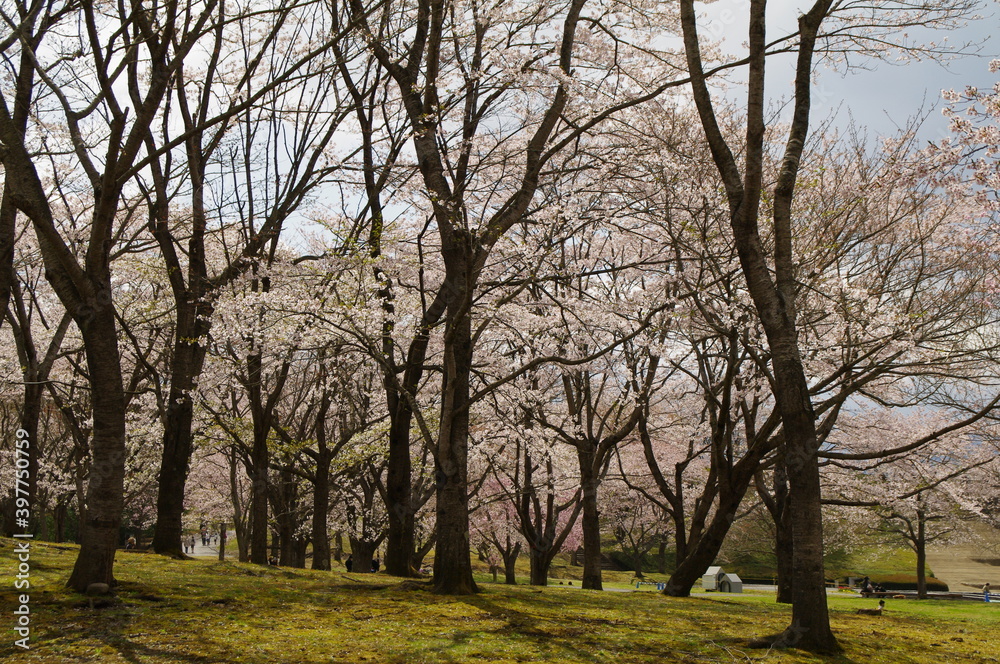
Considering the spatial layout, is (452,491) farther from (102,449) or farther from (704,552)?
(704,552)

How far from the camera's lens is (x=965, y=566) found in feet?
186

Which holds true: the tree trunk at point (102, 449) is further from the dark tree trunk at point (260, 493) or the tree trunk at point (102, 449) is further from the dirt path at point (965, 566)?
the dirt path at point (965, 566)

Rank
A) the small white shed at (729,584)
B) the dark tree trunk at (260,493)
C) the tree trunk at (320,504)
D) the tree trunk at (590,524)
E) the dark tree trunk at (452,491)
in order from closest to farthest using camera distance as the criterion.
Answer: the dark tree trunk at (452,491), the dark tree trunk at (260,493), the tree trunk at (590,524), the tree trunk at (320,504), the small white shed at (729,584)

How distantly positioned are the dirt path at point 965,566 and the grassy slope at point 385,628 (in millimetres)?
45545

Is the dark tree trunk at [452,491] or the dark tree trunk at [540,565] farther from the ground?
the dark tree trunk at [452,491]

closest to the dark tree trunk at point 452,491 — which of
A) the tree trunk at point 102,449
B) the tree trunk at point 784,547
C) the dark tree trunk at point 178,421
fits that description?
the tree trunk at point 102,449

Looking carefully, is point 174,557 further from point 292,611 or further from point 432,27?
point 432,27

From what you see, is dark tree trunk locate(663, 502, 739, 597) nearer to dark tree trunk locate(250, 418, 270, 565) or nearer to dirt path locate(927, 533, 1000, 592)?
dark tree trunk locate(250, 418, 270, 565)

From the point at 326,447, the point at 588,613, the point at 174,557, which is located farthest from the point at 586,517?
the point at 174,557

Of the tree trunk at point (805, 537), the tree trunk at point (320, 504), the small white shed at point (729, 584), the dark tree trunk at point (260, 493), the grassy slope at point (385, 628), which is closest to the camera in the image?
the grassy slope at point (385, 628)

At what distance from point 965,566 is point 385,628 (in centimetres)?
6547

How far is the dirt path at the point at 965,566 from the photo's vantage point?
4839 centimetres

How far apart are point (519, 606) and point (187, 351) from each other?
776 centimetres

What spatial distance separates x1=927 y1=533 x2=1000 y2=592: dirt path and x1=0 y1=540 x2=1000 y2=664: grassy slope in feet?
149
